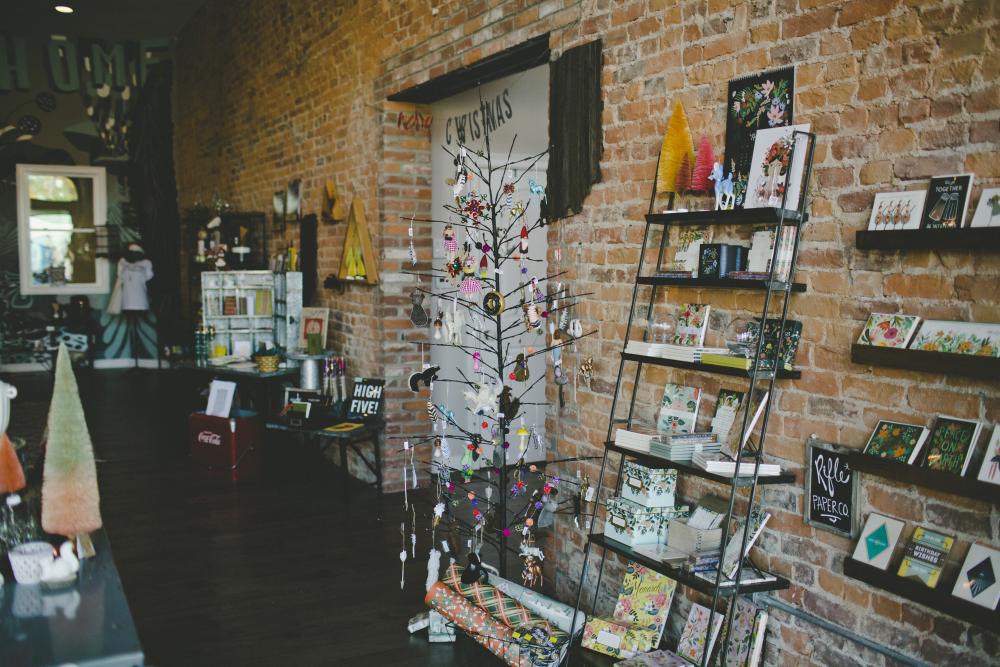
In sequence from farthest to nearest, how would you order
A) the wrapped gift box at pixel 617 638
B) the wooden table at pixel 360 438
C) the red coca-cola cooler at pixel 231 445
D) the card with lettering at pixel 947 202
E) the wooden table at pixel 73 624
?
the red coca-cola cooler at pixel 231 445
the wooden table at pixel 360 438
the wrapped gift box at pixel 617 638
the card with lettering at pixel 947 202
the wooden table at pixel 73 624

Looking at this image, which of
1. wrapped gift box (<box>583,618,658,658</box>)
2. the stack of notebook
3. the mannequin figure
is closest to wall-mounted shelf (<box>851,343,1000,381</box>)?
the stack of notebook


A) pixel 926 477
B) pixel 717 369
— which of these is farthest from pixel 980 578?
pixel 717 369

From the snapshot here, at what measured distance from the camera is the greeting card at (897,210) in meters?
2.41

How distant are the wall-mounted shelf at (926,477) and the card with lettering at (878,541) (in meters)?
0.15

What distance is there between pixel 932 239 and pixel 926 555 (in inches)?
35.9

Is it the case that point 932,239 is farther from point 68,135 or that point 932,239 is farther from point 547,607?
point 68,135

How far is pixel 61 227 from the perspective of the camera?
11.6 metres

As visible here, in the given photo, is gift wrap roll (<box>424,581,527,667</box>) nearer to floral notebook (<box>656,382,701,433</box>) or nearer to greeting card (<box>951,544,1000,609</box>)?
floral notebook (<box>656,382,701,433</box>)

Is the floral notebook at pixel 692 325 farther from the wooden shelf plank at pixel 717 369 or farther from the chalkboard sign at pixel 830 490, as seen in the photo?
the chalkboard sign at pixel 830 490

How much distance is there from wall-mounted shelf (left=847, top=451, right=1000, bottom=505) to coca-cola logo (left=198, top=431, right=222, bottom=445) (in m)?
5.20

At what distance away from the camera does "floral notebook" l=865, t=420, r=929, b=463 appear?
7.89ft

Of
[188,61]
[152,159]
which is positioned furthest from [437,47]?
[152,159]

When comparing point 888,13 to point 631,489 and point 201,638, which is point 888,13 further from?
point 201,638

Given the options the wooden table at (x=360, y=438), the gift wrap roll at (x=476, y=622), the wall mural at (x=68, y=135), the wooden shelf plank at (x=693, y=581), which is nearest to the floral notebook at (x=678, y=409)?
the wooden shelf plank at (x=693, y=581)
